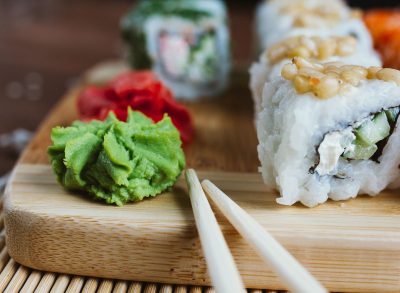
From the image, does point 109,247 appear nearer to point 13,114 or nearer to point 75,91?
point 75,91

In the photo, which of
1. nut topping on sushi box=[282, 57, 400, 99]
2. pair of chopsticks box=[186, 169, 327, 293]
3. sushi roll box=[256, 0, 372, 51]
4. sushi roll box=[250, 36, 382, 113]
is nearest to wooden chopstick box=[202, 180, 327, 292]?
pair of chopsticks box=[186, 169, 327, 293]

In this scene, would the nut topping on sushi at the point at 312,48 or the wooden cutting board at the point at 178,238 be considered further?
the nut topping on sushi at the point at 312,48

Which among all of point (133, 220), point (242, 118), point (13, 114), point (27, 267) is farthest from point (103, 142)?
point (13, 114)

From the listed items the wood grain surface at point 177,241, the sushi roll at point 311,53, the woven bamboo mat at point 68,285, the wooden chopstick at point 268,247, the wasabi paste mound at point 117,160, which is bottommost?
the woven bamboo mat at point 68,285

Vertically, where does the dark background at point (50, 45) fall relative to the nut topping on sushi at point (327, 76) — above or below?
below

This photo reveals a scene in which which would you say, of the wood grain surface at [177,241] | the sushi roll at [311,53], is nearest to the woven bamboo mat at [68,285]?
the wood grain surface at [177,241]

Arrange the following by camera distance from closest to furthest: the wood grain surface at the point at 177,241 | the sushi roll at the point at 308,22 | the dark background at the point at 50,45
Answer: the wood grain surface at the point at 177,241, the sushi roll at the point at 308,22, the dark background at the point at 50,45

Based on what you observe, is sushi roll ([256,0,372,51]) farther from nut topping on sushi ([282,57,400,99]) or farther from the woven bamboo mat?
the woven bamboo mat

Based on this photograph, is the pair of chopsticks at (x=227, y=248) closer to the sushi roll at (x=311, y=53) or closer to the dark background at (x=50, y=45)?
the sushi roll at (x=311, y=53)
